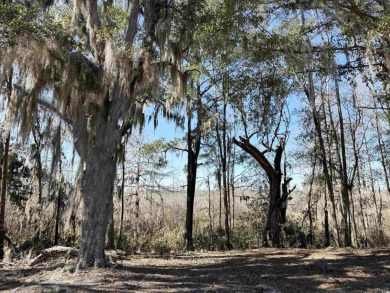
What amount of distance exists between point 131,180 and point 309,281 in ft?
37.8

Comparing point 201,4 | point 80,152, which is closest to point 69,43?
point 80,152

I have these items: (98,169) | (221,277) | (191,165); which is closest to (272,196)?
(191,165)

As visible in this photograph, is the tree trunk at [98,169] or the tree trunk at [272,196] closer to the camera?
the tree trunk at [98,169]

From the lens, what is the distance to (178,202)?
22812 millimetres

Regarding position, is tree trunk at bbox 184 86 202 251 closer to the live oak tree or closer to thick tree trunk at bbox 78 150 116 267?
the live oak tree

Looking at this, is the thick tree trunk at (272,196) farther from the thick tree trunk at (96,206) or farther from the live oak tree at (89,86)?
the thick tree trunk at (96,206)

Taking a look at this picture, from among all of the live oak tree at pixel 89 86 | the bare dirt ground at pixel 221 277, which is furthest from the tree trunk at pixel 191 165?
the live oak tree at pixel 89 86

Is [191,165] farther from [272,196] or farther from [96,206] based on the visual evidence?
[96,206]

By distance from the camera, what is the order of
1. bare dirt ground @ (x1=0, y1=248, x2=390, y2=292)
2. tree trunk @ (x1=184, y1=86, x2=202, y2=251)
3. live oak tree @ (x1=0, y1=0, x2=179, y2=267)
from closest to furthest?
bare dirt ground @ (x1=0, y1=248, x2=390, y2=292), live oak tree @ (x1=0, y1=0, x2=179, y2=267), tree trunk @ (x1=184, y1=86, x2=202, y2=251)

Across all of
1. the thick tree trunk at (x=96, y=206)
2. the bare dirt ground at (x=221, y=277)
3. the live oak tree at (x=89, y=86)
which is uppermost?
the live oak tree at (x=89, y=86)

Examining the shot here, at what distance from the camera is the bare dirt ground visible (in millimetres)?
4953

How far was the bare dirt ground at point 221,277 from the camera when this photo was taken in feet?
16.3

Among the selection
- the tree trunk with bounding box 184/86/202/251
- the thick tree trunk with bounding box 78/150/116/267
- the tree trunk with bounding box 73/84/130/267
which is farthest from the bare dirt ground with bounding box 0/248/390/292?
the tree trunk with bounding box 184/86/202/251

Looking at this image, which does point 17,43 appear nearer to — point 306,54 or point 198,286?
point 198,286
